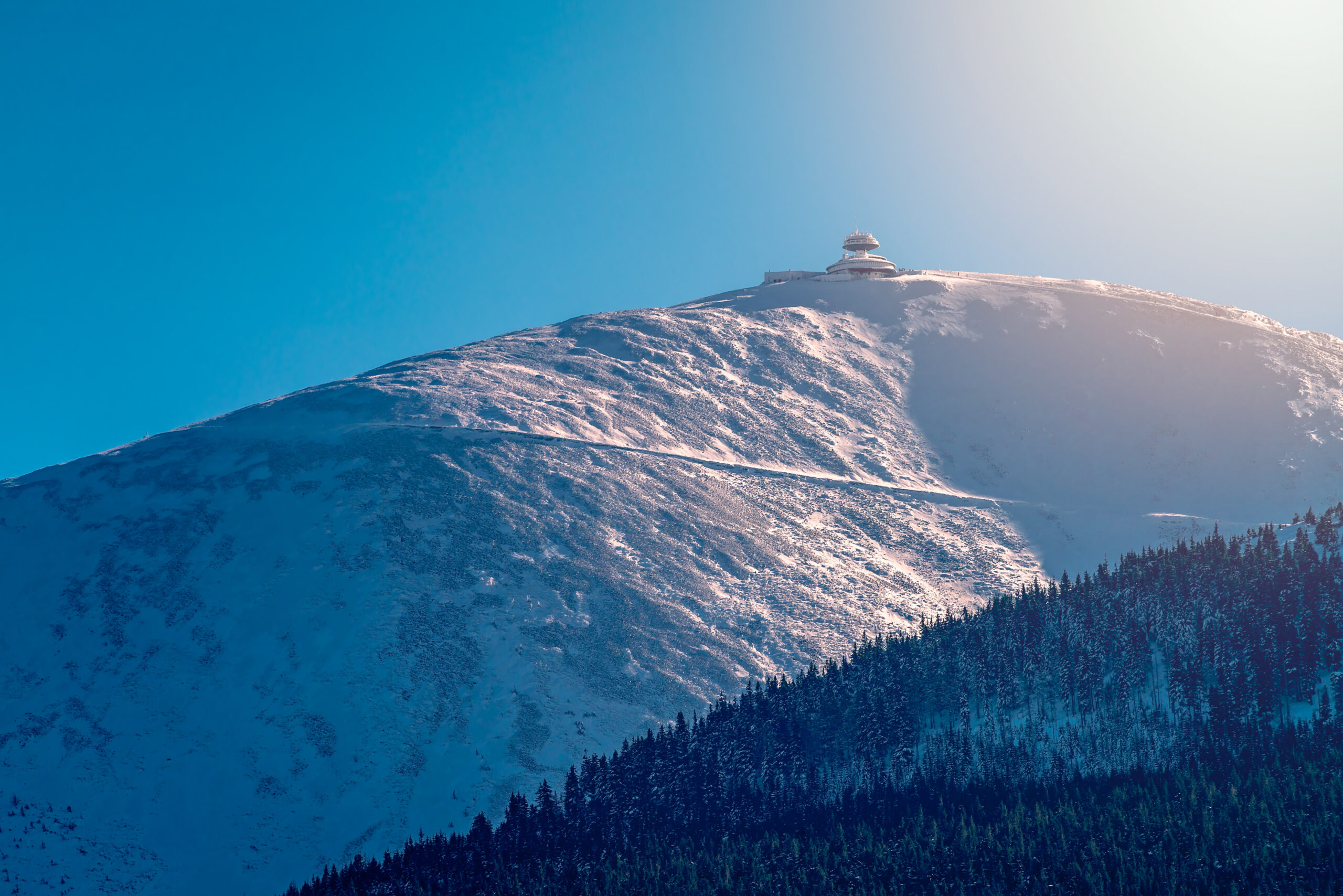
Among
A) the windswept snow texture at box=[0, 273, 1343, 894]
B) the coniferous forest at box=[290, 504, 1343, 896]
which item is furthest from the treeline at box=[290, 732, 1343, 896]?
the windswept snow texture at box=[0, 273, 1343, 894]

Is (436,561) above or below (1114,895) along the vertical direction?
above

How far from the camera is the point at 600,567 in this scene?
109688 mm

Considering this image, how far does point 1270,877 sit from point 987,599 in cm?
4816

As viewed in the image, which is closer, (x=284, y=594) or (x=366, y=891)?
(x=366, y=891)

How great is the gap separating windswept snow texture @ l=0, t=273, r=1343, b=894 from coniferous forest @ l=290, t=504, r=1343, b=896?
6204mm

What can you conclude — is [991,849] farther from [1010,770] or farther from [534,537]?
[534,537]

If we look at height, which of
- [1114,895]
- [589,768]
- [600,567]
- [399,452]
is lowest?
[1114,895]

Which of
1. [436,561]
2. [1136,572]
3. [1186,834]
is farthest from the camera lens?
[436,561]

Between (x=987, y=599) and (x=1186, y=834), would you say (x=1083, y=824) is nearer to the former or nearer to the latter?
(x=1186, y=834)

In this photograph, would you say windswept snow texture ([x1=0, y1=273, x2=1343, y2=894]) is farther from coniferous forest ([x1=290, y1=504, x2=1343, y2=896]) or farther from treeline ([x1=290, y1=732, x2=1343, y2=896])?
coniferous forest ([x1=290, y1=504, x2=1343, y2=896])

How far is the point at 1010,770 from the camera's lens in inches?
3285

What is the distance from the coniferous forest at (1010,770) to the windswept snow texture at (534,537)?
6.20 m

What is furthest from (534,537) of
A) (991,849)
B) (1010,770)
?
(991,849)

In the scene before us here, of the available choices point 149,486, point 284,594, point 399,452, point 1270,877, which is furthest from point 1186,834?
point 149,486
